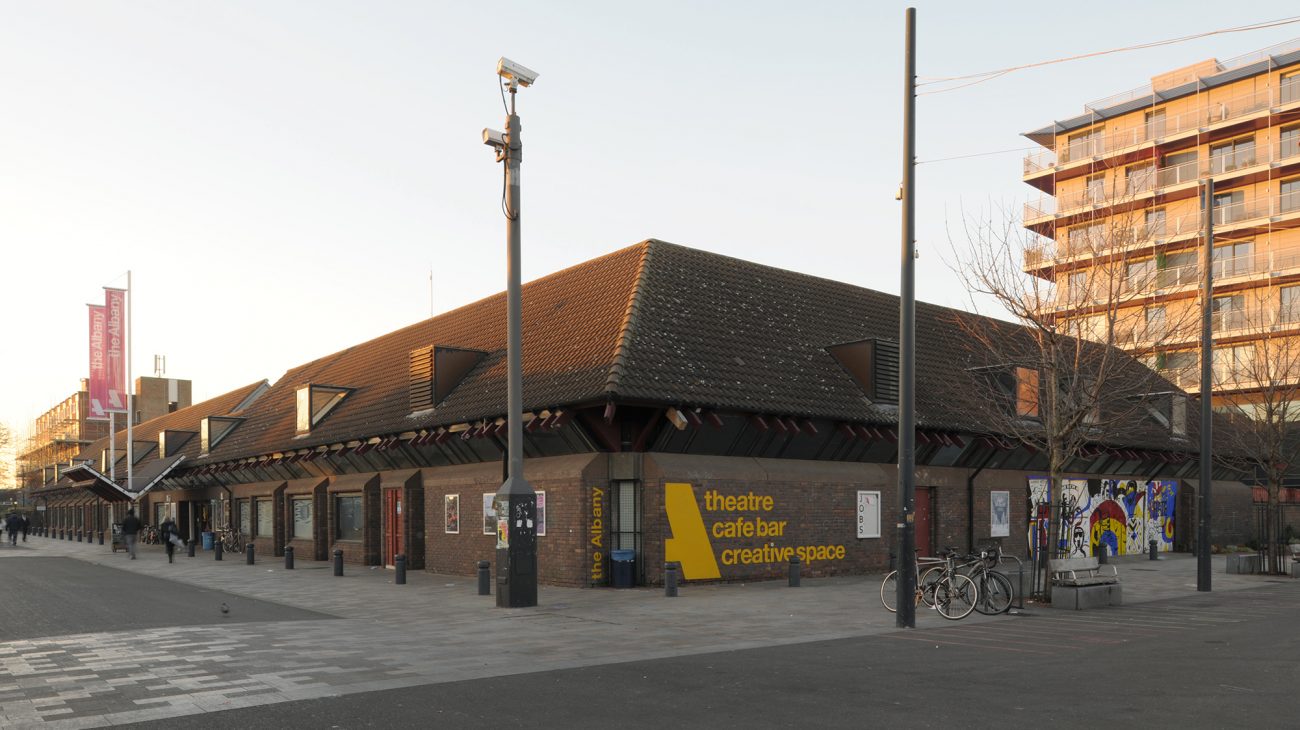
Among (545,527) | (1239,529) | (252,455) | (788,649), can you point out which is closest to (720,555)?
(545,527)

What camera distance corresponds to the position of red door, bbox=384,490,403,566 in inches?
1148

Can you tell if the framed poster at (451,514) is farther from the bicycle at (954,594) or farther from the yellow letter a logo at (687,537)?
the bicycle at (954,594)

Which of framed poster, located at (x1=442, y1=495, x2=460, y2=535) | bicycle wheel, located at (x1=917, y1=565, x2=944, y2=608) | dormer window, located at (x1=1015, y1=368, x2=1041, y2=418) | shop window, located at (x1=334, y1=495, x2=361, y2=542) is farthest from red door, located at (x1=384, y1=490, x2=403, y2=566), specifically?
dormer window, located at (x1=1015, y1=368, x2=1041, y2=418)

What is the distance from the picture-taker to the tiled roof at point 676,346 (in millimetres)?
22312

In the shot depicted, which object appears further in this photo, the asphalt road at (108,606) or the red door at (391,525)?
the red door at (391,525)

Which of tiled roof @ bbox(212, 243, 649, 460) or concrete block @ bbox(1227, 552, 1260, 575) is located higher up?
tiled roof @ bbox(212, 243, 649, 460)

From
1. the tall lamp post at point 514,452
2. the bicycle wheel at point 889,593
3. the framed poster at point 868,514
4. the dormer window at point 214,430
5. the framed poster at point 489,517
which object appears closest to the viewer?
the bicycle wheel at point 889,593

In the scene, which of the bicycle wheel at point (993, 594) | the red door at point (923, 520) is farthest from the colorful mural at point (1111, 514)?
the bicycle wheel at point (993, 594)

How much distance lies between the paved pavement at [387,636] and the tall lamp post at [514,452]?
0.55 meters

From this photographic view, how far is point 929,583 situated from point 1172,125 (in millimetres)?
56143

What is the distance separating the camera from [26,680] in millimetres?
10625

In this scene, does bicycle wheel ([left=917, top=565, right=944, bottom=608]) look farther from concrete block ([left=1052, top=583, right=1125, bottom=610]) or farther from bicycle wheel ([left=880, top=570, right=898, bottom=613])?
concrete block ([left=1052, top=583, right=1125, bottom=610])

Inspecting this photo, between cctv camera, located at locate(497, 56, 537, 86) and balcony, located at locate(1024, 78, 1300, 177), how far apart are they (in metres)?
48.8

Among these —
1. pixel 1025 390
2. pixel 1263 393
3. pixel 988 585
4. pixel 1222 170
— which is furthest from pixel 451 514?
pixel 1222 170
